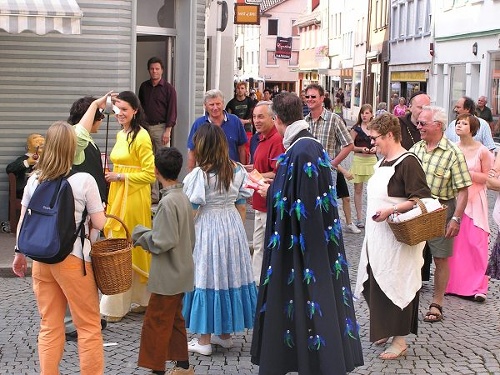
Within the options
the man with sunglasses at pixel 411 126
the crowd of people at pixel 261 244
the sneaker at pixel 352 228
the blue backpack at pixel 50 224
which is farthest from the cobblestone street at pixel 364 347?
the sneaker at pixel 352 228

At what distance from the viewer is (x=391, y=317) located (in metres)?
6.77

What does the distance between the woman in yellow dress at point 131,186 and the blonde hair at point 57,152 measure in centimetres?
212

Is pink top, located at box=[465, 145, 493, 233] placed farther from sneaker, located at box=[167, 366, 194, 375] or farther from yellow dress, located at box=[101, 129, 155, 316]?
sneaker, located at box=[167, 366, 194, 375]

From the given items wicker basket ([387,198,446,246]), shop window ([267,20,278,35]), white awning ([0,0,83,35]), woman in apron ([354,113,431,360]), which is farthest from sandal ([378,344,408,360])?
shop window ([267,20,278,35])

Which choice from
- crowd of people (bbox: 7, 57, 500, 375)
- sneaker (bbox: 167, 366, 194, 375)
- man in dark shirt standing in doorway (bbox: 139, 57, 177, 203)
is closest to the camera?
crowd of people (bbox: 7, 57, 500, 375)

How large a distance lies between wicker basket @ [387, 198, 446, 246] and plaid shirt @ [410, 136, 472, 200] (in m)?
1.13

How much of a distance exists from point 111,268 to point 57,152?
2.54 ft

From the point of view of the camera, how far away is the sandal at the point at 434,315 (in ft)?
25.7

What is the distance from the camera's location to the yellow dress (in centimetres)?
755

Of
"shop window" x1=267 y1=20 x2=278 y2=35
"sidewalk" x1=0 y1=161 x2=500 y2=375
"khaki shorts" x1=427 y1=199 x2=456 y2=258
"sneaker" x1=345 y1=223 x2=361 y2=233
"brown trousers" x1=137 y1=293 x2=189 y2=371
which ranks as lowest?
"sneaker" x1=345 y1=223 x2=361 y2=233

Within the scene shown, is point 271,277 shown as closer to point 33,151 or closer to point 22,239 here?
point 22,239

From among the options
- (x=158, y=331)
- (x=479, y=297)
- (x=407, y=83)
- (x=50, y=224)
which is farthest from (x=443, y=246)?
(x=407, y=83)

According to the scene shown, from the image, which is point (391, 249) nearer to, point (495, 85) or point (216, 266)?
point (216, 266)

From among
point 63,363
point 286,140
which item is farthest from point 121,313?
point 286,140
